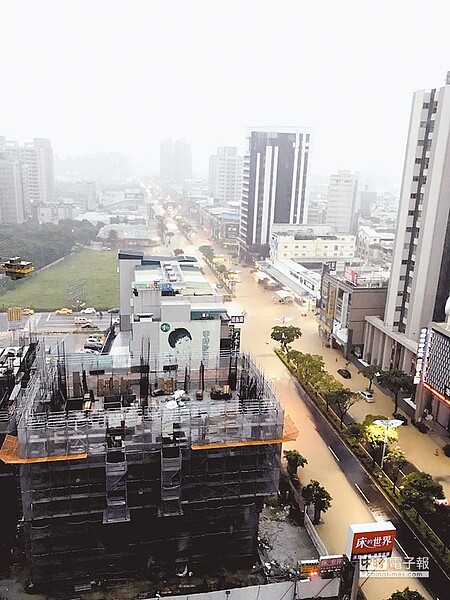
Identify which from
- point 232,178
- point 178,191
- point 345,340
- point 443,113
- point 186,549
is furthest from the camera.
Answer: point 178,191

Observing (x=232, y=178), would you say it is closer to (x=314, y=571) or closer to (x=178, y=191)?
(x=178, y=191)

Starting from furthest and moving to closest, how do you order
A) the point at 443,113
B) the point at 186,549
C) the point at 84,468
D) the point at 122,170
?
1. the point at 122,170
2. the point at 443,113
3. the point at 186,549
4. the point at 84,468

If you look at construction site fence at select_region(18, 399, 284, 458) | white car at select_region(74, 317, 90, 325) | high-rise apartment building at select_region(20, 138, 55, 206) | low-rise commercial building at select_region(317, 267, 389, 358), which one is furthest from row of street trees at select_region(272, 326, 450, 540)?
high-rise apartment building at select_region(20, 138, 55, 206)

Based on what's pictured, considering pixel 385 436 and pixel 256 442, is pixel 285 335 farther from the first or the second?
pixel 256 442

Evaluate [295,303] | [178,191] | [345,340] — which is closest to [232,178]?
[178,191]

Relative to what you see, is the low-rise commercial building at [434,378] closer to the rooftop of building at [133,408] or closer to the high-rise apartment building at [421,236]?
the high-rise apartment building at [421,236]

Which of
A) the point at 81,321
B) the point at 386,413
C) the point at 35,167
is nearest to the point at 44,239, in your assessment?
the point at 81,321
